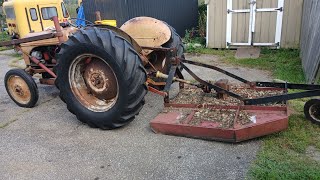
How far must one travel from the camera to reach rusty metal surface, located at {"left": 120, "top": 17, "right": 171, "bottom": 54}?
448cm

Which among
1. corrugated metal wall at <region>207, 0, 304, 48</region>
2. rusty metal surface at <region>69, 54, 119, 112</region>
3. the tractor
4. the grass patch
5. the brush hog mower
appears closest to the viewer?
the grass patch

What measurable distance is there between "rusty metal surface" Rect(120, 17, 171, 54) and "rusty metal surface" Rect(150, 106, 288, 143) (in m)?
A: 1.36

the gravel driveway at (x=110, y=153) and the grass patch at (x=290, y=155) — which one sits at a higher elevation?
the grass patch at (x=290, y=155)

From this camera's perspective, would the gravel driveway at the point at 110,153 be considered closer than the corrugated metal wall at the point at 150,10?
Yes

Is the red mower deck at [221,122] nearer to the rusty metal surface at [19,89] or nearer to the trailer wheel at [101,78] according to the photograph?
the trailer wheel at [101,78]

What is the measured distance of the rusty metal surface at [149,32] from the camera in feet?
14.7

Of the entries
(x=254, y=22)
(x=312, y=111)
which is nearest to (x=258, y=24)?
(x=254, y=22)

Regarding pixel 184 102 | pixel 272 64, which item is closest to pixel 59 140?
pixel 184 102

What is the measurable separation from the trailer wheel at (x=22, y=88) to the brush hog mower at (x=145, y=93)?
24.8 inches

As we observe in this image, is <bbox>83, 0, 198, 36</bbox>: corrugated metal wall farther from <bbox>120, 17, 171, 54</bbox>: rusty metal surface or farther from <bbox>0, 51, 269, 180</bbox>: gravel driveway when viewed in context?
<bbox>0, 51, 269, 180</bbox>: gravel driveway

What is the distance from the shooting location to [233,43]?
347 inches

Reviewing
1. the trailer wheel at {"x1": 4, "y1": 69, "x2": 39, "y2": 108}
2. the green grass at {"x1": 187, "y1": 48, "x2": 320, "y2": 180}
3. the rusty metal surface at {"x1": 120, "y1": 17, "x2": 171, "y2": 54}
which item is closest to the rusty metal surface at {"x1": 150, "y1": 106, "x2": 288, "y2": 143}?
the green grass at {"x1": 187, "y1": 48, "x2": 320, "y2": 180}

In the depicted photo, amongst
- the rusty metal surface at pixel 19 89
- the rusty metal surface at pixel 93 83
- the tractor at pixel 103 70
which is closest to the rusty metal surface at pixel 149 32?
the tractor at pixel 103 70

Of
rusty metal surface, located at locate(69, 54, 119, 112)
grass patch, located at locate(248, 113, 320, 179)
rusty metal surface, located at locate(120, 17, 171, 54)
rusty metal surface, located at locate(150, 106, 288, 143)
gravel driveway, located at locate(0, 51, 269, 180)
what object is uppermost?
rusty metal surface, located at locate(120, 17, 171, 54)
